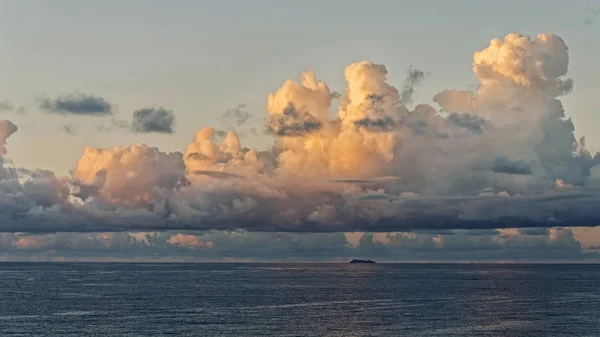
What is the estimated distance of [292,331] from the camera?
571 ft

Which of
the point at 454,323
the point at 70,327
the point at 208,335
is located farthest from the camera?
the point at 454,323

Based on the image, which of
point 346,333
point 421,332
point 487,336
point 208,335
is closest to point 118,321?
point 208,335

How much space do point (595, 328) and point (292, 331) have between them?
66307 millimetres

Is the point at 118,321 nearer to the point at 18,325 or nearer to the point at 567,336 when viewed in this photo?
the point at 18,325

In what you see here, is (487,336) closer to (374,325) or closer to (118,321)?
(374,325)

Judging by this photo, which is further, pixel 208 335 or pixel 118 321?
pixel 118 321

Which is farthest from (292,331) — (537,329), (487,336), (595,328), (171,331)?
(595,328)

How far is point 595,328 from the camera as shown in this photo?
595 feet

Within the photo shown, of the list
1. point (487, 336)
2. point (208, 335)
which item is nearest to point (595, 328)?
point (487, 336)

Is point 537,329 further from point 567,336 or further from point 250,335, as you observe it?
point 250,335

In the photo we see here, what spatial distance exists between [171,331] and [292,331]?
82.6ft

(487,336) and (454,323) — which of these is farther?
(454,323)

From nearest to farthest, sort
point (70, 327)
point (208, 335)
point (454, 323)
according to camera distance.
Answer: point (208, 335) → point (70, 327) → point (454, 323)

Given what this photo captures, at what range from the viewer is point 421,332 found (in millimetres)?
174125
